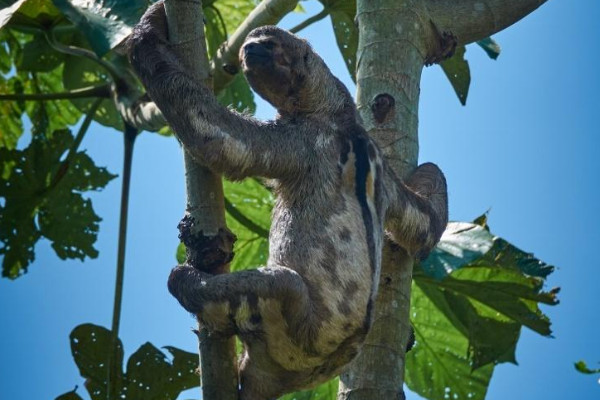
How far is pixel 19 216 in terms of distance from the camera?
9.75 metres

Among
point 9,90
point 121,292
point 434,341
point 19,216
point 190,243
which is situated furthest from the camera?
point 9,90

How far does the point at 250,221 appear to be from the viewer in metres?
8.83

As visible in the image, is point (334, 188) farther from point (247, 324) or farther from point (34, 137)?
point (34, 137)

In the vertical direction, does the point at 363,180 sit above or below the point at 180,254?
below

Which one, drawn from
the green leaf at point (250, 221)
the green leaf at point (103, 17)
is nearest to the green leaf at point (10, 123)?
the green leaf at point (250, 221)

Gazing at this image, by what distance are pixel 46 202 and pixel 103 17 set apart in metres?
3.72

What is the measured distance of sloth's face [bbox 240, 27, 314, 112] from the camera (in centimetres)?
665

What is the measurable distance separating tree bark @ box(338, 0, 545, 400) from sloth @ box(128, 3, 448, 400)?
0.60 feet

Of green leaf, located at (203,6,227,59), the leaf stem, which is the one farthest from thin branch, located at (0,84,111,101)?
green leaf, located at (203,6,227,59)

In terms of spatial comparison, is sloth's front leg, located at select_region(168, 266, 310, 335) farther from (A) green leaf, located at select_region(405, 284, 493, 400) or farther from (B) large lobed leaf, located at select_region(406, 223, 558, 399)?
(A) green leaf, located at select_region(405, 284, 493, 400)

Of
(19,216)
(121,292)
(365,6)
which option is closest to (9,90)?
(19,216)

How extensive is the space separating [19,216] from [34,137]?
0.84 metres

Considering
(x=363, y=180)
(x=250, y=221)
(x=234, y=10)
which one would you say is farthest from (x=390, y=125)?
(x=234, y=10)

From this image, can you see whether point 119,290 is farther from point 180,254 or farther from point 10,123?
point 10,123
